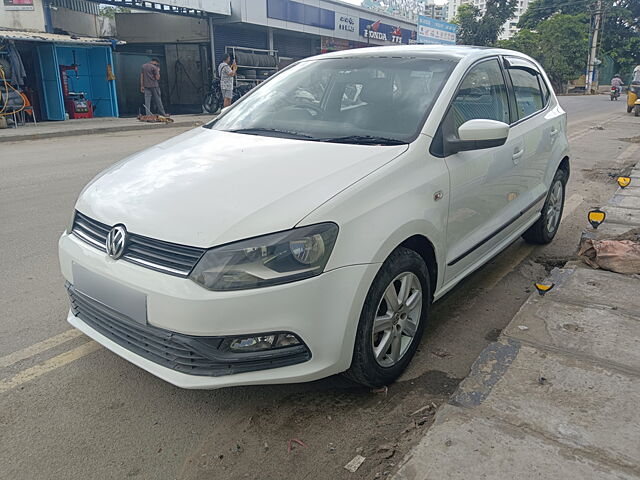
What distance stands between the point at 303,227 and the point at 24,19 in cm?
1704

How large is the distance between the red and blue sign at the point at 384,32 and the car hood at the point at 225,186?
28.6 m

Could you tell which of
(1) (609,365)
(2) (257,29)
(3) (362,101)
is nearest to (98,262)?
(3) (362,101)

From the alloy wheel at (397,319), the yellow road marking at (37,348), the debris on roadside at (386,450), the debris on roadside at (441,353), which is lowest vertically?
the debris on roadside at (441,353)

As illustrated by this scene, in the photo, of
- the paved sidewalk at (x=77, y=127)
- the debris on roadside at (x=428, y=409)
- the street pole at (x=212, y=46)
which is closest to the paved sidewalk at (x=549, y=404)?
the debris on roadside at (x=428, y=409)

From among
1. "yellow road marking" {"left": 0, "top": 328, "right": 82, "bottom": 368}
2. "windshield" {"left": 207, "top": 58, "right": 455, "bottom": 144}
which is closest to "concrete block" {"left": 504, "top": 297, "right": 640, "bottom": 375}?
"windshield" {"left": 207, "top": 58, "right": 455, "bottom": 144}

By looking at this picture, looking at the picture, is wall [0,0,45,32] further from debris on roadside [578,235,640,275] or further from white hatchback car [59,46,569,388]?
debris on roadside [578,235,640,275]

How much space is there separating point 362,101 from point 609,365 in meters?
1.97

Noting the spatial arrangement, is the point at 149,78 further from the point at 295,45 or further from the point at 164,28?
the point at 295,45

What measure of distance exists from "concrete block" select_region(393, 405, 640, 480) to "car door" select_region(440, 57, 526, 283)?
3.58ft

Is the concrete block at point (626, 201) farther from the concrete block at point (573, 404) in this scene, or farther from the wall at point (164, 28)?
the wall at point (164, 28)

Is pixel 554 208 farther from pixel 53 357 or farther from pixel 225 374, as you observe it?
pixel 53 357

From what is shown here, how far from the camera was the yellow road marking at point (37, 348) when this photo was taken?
3.07 m

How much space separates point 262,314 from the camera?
2.29m

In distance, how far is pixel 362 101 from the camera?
3.44 m
